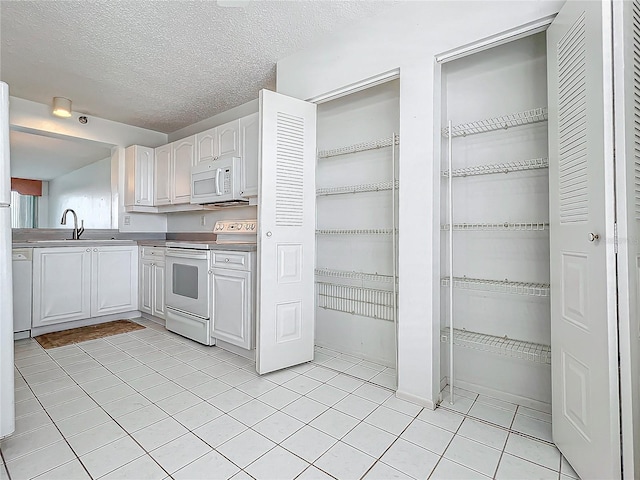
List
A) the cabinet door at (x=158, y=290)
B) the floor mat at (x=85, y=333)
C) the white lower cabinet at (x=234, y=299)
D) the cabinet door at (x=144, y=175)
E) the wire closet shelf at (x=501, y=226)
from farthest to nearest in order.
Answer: the cabinet door at (x=144, y=175) → the cabinet door at (x=158, y=290) → the floor mat at (x=85, y=333) → the white lower cabinet at (x=234, y=299) → the wire closet shelf at (x=501, y=226)

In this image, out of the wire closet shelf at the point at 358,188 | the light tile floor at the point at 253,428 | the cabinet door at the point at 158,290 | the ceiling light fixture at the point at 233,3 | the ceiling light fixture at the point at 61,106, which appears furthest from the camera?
the cabinet door at the point at 158,290

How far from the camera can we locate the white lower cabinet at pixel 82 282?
3.48 m

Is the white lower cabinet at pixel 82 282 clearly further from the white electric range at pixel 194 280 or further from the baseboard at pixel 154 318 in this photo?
the white electric range at pixel 194 280

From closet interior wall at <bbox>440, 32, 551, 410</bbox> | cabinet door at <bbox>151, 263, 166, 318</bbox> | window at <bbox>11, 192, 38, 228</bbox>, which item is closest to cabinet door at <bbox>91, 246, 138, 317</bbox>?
cabinet door at <bbox>151, 263, 166, 318</bbox>

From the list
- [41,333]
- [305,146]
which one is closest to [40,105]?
[41,333]

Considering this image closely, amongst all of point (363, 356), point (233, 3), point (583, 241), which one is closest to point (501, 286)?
point (583, 241)

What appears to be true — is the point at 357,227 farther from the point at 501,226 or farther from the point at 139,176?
the point at 139,176

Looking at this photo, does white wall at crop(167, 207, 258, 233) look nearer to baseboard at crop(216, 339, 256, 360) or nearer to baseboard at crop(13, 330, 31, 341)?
baseboard at crop(216, 339, 256, 360)

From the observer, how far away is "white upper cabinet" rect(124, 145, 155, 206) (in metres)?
4.32

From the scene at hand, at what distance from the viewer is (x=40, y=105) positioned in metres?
3.72

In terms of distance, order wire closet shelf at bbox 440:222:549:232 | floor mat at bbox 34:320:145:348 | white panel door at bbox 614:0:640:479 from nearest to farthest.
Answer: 1. white panel door at bbox 614:0:640:479
2. wire closet shelf at bbox 440:222:549:232
3. floor mat at bbox 34:320:145:348

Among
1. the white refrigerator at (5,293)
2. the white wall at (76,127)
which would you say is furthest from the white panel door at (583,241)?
the white wall at (76,127)

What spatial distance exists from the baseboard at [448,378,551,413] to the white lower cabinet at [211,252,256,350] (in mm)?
1594

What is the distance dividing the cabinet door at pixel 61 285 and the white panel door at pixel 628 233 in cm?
452
